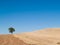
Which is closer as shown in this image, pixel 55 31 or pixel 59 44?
pixel 59 44

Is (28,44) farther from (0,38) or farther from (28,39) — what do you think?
(0,38)

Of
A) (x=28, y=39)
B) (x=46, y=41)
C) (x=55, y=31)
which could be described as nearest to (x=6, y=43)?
(x=28, y=39)

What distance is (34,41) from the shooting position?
146 ft

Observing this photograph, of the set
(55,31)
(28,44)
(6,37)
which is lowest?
(28,44)

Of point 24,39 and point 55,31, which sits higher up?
point 55,31

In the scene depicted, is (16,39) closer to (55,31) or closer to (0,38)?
A: (0,38)

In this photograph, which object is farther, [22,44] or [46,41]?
[46,41]

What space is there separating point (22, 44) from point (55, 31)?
1026 inches

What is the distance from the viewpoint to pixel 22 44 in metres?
41.7

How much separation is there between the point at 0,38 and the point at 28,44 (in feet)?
23.2

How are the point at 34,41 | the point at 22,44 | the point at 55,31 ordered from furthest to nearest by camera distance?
the point at 55,31, the point at 34,41, the point at 22,44

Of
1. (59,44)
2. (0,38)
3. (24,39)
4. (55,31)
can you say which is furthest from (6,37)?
(55,31)

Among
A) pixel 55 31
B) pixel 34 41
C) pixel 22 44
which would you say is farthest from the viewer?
pixel 55 31

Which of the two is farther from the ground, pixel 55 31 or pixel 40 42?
pixel 55 31
